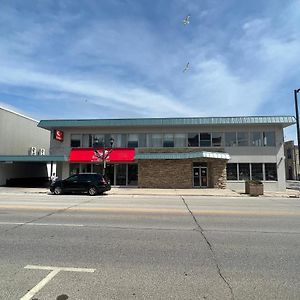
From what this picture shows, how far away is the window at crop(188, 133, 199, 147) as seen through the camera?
30703 millimetres

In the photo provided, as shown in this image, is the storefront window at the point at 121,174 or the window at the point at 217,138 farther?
the storefront window at the point at 121,174

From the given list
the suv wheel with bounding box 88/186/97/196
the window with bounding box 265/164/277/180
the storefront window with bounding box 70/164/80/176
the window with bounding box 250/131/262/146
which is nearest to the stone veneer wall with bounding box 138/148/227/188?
the window with bounding box 250/131/262/146

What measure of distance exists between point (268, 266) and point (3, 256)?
499 cm

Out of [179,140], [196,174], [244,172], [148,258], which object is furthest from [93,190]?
[148,258]

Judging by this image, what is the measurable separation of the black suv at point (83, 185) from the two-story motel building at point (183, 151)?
21.7ft

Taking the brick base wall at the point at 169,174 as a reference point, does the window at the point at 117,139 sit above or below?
above

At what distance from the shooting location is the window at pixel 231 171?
30188mm

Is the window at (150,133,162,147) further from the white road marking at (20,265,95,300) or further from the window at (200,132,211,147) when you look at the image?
the white road marking at (20,265,95,300)

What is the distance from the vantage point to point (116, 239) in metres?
7.64

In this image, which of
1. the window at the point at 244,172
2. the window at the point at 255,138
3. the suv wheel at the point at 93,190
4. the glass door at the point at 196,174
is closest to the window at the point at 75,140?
the suv wheel at the point at 93,190

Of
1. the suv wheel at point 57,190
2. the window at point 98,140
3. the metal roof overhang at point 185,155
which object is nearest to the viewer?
the suv wheel at point 57,190

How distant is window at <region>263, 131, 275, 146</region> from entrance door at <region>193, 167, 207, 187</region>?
250 inches

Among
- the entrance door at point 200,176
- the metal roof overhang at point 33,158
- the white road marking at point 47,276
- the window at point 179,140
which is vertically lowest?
the white road marking at point 47,276

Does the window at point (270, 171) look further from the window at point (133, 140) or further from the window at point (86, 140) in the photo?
the window at point (86, 140)
